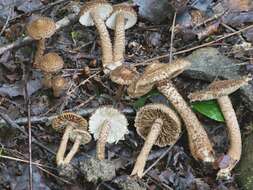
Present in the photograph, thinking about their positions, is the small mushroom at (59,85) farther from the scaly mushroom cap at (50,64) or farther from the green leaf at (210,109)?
the green leaf at (210,109)

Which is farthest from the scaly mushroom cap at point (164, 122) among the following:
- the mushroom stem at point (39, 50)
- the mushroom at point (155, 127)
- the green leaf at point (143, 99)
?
Result: the mushroom stem at point (39, 50)

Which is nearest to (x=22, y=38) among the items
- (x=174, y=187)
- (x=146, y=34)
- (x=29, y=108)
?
(x=29, y=108)

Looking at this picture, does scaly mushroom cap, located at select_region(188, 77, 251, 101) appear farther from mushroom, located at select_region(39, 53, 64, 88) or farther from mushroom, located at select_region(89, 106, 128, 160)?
mushroom, located at select_region(39, 53, 64, 88)

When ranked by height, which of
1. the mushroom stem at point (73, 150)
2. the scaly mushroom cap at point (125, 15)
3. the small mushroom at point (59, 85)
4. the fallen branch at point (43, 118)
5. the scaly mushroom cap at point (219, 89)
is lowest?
the mushroom stem at point (73, 150)

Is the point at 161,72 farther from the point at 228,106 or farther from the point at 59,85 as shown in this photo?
the point at 59,85

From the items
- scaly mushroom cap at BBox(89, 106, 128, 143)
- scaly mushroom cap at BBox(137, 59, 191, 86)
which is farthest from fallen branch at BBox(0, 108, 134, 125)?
scaly mushroom cap at BBox(137, 59, 191, 86)

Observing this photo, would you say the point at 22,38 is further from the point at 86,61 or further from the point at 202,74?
the point at 202,74
